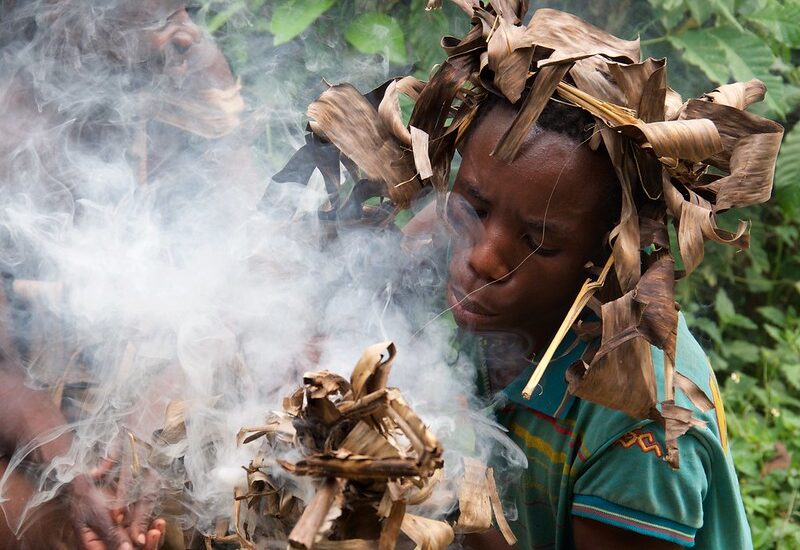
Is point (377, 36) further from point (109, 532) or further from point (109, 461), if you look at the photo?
point (109, 532)

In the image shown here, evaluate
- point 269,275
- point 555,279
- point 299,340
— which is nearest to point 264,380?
point 299,340

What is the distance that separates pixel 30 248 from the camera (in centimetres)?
196

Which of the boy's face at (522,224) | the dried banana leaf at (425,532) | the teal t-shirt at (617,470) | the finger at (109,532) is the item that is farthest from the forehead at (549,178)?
the finger at (109,532)

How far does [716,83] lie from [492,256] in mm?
2082

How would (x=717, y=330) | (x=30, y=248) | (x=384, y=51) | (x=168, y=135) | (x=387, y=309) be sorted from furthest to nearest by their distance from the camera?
(x=717, y=330) → (x=384, y=51) → (x=168, y=135) → (x=30, y=248) → (x=387, y=309)

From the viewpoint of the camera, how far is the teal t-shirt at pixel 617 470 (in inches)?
63.6

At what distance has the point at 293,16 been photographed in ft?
8.38

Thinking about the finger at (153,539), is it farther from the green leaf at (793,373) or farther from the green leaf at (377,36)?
the green leaf at (793,373)

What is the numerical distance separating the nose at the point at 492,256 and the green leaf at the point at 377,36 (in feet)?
3.73

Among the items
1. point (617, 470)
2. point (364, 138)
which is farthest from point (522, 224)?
point (617, 470)

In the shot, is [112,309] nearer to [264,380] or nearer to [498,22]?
[264,380]

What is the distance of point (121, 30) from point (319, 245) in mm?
939

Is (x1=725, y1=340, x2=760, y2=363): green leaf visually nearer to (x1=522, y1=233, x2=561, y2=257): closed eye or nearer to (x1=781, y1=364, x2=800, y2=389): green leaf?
(x1=781, y1=364, x2=800, y2=389): green leaf

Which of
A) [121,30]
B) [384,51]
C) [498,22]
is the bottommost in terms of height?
[384,51]
